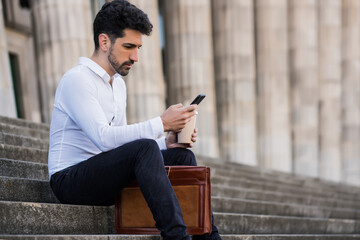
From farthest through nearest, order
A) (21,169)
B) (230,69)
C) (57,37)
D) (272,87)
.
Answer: (272,87)
(230,69)
(57,37)
(21,169)

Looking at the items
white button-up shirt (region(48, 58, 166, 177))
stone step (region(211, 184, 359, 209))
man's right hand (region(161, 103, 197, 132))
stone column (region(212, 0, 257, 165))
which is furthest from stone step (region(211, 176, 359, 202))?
stone column (region(212, 0, 257, 165))

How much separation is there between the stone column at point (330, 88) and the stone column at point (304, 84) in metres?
2.05

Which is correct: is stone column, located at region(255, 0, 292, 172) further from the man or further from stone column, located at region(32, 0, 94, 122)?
the man

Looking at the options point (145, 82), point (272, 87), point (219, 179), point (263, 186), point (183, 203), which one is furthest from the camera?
point (272, 87)

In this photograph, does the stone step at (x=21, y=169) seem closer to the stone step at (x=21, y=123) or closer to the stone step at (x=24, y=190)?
the stone step at (x=24, y=190)

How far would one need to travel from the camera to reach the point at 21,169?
16.8 ft

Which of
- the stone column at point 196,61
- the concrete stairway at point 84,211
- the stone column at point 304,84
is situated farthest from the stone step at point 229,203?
the stone column at point 304,84

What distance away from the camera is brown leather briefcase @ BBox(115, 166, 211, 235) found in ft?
13.4

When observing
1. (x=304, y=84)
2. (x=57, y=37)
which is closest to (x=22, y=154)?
(x=57, y=37)

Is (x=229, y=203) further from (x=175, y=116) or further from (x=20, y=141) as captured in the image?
(x=175, y=116)

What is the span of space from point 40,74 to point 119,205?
1213 cm

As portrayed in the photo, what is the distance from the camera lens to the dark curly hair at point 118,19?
4.14 m

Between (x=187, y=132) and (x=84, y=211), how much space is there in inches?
40.4

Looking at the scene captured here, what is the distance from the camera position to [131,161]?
3941 mm
